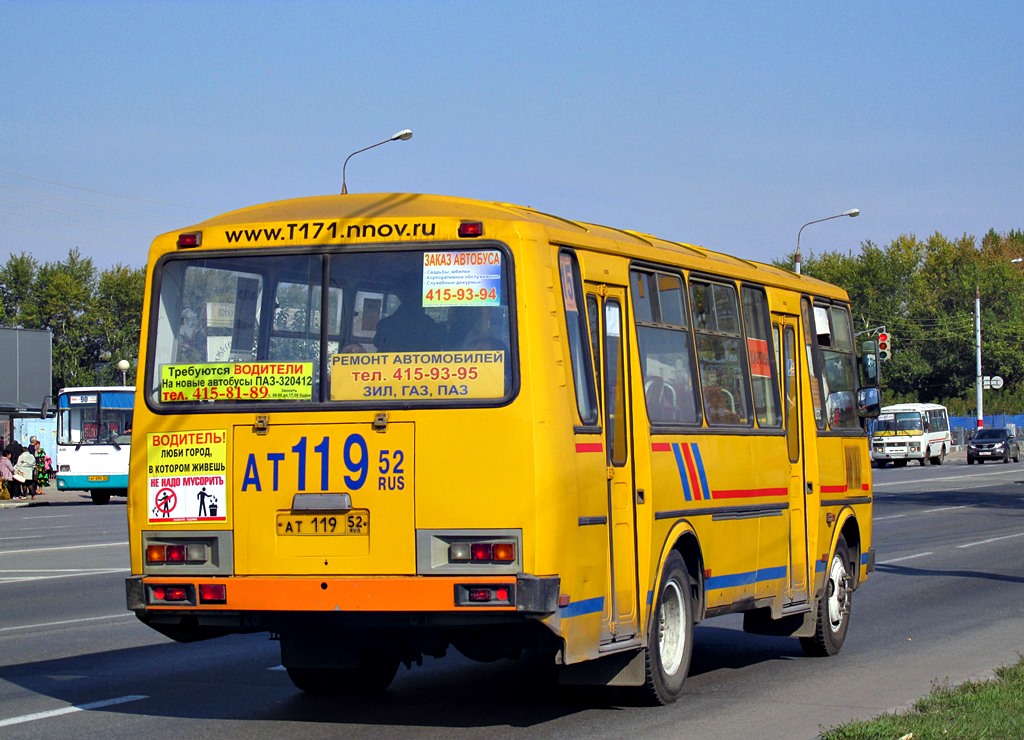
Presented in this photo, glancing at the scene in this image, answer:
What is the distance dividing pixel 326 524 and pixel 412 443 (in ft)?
2.09

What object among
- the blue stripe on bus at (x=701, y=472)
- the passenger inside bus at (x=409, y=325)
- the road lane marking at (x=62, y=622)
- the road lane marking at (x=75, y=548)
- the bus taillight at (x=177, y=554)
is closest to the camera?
the passenger inside bus at (x=409, y=325)

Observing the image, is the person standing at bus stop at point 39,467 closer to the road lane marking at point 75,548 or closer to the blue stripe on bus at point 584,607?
the road lane marking at point 75,548

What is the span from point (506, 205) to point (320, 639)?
8.91ft

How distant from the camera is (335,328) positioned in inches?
326

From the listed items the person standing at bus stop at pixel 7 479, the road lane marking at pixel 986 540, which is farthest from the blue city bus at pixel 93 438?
the road lane marking at pixel 986 540

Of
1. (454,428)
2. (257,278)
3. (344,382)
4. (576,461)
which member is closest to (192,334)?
(257,278)

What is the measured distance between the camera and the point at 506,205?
847 centimetres

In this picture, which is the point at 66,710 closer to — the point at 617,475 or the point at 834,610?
the point at 617,475

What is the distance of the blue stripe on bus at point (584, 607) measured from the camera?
7.80 meters

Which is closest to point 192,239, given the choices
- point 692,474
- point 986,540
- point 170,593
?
point 170,593

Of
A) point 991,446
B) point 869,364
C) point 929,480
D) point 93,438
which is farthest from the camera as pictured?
point 991,446

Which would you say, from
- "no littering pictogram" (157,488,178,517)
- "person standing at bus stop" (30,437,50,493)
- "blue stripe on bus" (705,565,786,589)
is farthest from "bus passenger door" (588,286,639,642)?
"person standing at bus stop" (30,437,50,493)

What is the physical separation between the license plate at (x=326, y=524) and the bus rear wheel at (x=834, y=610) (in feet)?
16.8

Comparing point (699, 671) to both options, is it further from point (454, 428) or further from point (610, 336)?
point (454, 428)
